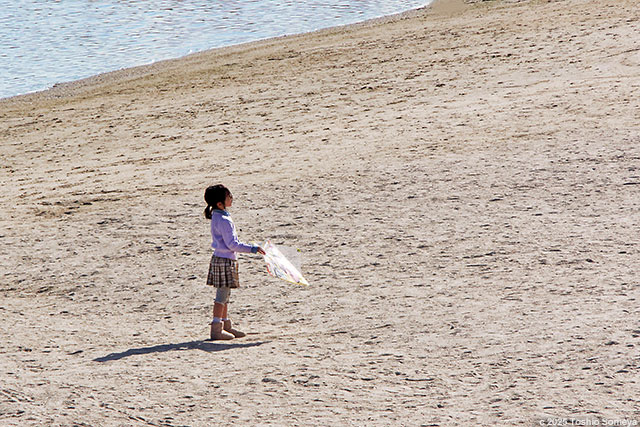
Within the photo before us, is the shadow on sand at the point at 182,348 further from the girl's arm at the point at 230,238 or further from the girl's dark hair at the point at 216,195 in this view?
the girl's dark hair at the point at 216,195

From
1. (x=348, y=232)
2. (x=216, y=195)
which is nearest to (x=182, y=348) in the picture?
(x=216, y=195)

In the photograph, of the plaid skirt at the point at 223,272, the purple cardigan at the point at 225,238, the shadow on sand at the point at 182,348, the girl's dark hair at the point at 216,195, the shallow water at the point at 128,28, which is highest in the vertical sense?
the shallow water at the point at 128,28

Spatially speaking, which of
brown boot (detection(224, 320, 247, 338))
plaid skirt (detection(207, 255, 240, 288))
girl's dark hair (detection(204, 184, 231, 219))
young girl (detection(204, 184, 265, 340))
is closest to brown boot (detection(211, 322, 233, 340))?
young girl (detection(204, 184, 265, 340))

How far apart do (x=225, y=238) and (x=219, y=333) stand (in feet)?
3.00

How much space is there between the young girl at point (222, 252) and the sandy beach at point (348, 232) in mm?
210

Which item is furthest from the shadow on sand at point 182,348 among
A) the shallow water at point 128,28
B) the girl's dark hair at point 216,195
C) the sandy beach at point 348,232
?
the shallow water at point 128,28

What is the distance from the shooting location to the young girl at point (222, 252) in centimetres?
781

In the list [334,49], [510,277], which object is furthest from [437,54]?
[510,277]

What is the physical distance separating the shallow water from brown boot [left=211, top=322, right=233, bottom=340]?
14.9 m

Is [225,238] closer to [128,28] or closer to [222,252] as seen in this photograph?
[222,252]

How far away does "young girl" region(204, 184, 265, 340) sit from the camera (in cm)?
781

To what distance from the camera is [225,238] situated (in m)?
7.84

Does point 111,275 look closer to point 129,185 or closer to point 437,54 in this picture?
point 129,185

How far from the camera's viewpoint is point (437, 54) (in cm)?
1919
